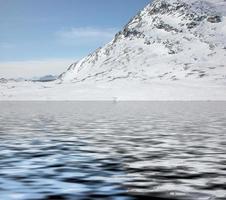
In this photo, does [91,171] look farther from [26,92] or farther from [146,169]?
[26,92]

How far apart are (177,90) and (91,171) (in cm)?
14678

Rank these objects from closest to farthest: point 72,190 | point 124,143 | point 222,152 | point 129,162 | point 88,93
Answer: point 72,190 < point 129,162 < point 222,152 < point 124,143 < point 88,93

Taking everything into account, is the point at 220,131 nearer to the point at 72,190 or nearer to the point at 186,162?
the point at 186,162

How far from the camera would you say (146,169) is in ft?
55.2

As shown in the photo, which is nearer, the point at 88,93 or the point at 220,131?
the point at 220,131

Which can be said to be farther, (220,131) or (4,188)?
(220,131)

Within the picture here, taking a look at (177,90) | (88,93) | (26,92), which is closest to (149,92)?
(177,90)

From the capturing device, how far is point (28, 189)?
1316 centimetres

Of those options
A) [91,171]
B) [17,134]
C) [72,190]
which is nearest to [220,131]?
[17,134]

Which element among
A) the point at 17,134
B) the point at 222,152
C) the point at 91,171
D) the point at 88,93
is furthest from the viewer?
the point at 88,93

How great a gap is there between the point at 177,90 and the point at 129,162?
474 ft

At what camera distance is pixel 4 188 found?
1322 centimetres

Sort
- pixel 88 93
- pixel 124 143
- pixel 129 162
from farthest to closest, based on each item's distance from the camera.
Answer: pixel 88 93
pixel 124 143
pixel 129 162

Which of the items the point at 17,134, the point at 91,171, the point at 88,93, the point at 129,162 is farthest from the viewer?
the point at 88,93
